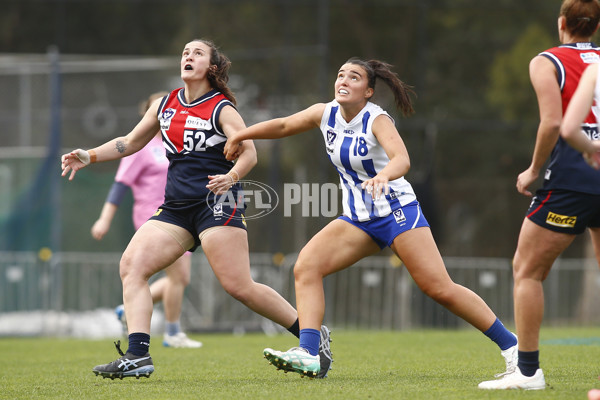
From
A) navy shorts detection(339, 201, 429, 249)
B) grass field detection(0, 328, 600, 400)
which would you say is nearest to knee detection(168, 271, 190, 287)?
grass field detection(0, 328, 600, 400)

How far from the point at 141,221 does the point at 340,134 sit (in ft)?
12.2

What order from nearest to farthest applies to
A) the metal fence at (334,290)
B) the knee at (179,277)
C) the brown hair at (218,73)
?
the brown hair at (218,73)
the knee at (179,277)
the metal fence at (334,290)

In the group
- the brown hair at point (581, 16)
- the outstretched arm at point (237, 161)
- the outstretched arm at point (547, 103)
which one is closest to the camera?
the outstretched arm at point (547, 103)

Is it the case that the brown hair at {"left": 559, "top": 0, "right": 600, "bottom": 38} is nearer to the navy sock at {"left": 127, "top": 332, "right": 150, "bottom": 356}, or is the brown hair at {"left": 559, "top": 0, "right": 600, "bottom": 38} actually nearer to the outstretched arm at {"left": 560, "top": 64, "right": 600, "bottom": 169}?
the outstretched arm at {"left": 560, "top": 64, "right": 600, "bottom": 169}

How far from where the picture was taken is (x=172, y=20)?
19.9m

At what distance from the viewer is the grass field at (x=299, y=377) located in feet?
16.4

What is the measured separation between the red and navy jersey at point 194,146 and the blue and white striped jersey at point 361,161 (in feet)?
2.50

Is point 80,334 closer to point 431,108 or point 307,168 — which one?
point 307,168

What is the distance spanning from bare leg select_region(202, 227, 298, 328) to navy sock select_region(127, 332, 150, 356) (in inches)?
23.9

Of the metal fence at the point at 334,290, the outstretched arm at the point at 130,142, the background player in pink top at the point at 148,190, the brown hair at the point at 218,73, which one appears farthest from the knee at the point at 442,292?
the metal fence at the point at 334,290

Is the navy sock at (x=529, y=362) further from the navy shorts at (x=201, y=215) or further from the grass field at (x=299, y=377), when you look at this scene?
the navy shorts at (x=201, y=215)

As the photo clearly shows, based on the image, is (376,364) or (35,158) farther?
(35,158)

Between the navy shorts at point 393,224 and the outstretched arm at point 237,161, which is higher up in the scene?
the outstretched arm at point 237,161

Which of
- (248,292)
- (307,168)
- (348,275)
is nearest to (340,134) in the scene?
(248,292)
